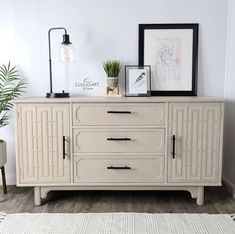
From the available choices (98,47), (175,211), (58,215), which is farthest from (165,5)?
(58,215)

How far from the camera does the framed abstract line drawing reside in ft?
9.14

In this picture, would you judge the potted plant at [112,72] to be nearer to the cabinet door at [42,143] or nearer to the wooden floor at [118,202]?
the cabinet door at [42,143]

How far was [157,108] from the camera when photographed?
2.42m

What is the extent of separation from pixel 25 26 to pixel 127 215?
1.88 metres

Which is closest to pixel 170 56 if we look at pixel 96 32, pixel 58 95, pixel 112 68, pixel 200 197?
pixel 112 68

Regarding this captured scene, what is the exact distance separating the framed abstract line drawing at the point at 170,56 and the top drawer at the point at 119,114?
440 mm

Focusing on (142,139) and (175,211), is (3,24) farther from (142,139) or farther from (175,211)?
(175,211)

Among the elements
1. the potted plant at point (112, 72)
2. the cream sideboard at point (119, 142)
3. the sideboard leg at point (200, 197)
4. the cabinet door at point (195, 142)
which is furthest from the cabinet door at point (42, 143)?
the sideboard leg at point (200, 197)

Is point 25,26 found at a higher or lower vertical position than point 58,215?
higher

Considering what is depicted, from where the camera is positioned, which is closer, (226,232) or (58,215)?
(226,232)

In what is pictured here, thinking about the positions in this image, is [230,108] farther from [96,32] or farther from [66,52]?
[66,52]

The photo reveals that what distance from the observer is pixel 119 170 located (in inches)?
97.4

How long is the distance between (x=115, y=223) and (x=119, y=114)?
2.66ft

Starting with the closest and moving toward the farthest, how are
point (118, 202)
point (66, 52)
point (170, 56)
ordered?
point (118, 202) < point (66, 52) < point (170, 56)
